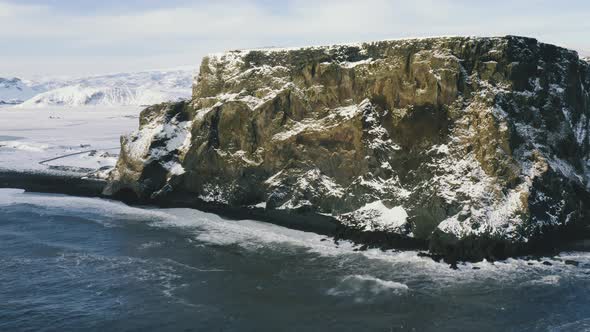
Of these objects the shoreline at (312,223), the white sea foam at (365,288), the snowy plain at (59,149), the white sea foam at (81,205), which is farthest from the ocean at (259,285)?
the snowy plain at (59,149)

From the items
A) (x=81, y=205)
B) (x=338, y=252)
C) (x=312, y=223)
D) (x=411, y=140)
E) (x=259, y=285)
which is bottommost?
(x=81, y=205)

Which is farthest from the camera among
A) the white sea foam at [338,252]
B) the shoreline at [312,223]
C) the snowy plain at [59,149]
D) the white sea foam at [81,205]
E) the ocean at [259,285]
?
the snowy plain at [59,149]

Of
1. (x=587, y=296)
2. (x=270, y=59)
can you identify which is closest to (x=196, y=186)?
(x=270, y=59)

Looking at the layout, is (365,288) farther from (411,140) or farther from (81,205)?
(81,205)

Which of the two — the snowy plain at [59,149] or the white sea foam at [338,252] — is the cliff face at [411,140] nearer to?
the white sea foam at [338,252]

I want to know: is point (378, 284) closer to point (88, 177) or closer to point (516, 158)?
point (516, 158)

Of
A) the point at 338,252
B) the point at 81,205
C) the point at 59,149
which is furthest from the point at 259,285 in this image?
the point at 59,149

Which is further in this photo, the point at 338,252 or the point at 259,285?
the point at 338,252

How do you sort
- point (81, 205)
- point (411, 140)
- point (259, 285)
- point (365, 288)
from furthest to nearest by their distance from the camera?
point (81, 205) → point (411, 140) → point (259, 285) → point (365, 288)

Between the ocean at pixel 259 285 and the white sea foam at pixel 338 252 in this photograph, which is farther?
the white sea foam at pixel 338 252
